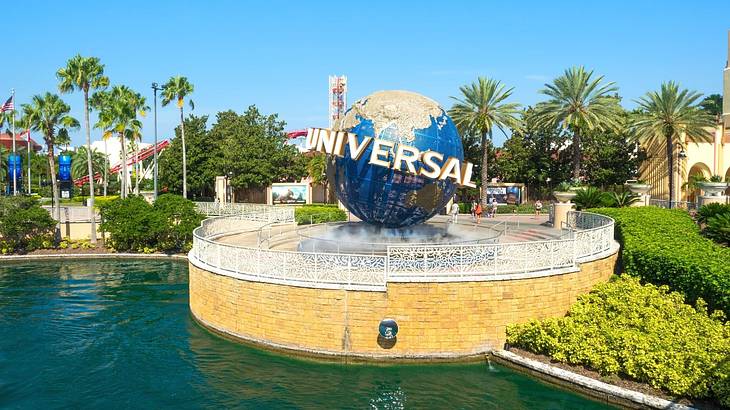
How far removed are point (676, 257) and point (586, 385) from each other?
22.4 ft

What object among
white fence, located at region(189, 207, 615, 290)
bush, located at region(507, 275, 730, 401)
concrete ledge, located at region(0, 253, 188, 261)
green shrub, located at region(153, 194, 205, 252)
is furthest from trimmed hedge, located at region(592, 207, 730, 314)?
concrete ledge, located at region(0, 253, 188, 261)

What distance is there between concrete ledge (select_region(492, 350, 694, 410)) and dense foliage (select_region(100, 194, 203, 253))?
2418 cm

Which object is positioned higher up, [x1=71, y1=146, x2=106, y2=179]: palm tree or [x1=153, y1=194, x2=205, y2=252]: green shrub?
[x1=71, y1=146, x2=106, y2=179]: palm tree

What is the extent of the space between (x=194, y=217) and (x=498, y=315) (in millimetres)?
23669

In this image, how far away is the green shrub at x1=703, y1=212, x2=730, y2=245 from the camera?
23459 millimetres

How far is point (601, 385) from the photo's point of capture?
1480 centimetres

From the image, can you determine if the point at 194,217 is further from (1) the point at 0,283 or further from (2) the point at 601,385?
(2) the point at 601,385

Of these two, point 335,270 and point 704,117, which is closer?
point 335,270

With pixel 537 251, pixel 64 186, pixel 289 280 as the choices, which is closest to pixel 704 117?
pixel 537 251

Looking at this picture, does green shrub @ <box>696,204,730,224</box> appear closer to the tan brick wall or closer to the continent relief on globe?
the tan brick wall

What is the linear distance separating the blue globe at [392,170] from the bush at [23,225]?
85.0 feet

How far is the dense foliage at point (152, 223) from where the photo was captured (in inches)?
1400

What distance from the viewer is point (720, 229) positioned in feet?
77.5

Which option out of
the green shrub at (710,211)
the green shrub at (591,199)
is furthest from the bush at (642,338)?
the green shrub at (591,199)
